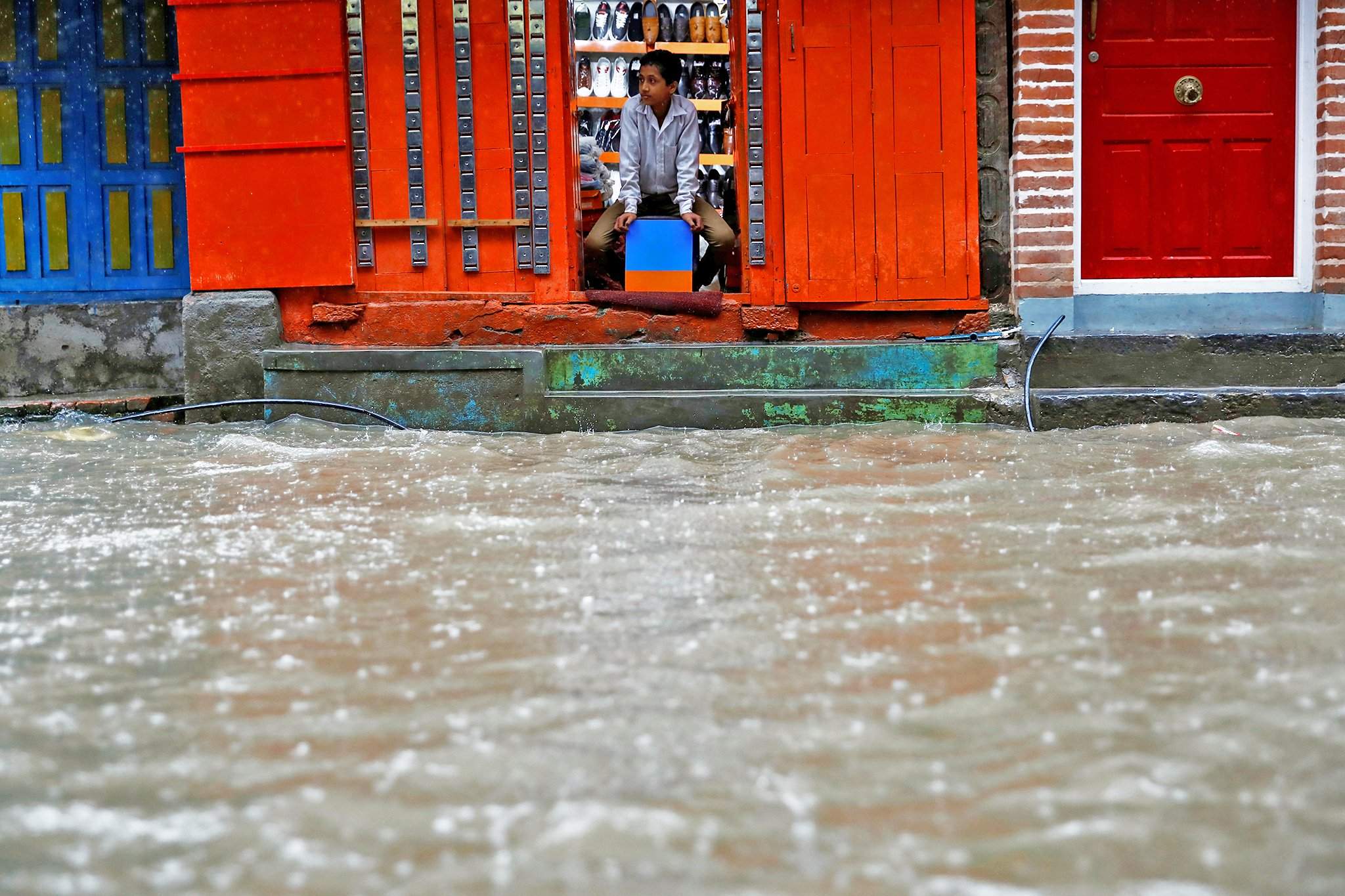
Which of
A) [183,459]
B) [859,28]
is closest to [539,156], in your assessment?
[859,28]

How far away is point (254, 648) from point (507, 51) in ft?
16.9

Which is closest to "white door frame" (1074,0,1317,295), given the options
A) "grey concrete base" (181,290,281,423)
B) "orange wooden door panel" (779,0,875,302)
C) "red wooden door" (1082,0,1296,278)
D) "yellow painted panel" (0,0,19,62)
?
"red wooden door" (1082,0,1296,278)

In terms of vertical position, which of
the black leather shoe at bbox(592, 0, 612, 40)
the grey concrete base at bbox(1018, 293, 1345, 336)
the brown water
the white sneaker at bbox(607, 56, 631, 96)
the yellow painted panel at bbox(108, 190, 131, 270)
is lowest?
the brown water

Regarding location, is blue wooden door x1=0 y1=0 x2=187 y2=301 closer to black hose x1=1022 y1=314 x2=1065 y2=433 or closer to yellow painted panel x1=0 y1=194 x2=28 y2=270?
yellow painted panel x1=0 y1=194 x2=28 y2=270

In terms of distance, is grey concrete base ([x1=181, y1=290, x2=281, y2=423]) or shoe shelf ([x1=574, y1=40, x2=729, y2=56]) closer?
grey concrete base ([x1=181, y1=290, x2=281, y2=423])

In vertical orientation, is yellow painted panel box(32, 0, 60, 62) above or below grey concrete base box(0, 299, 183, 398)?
above

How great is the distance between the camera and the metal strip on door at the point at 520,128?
7.41m

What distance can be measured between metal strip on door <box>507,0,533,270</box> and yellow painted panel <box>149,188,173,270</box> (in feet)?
7.80

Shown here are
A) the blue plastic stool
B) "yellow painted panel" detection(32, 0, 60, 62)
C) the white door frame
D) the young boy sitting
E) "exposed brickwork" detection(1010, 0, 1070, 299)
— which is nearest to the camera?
"exposed brickwork" detection(1010, 0, 1070, 299)

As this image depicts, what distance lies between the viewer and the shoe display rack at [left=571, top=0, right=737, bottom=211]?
361 inches

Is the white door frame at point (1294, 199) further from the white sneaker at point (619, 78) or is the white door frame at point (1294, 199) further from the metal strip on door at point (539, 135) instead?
the white sneaker at point (619, 78)

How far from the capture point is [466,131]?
746cm

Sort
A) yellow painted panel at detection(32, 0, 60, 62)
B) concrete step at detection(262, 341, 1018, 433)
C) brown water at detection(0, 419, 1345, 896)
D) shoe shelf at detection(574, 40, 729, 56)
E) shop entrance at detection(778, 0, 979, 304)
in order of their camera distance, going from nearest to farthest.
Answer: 1. brown water at detection(0, 419, 1345, 896)
2. concrete step at detection(262, 341, 1018, 433)
3. shop entrance at detection(778, 0, 979, 304)
4. yellow painted panel at detection(32, 0, 60, 62)
5. shoe shelf at detection(574, 40, 729, 56)

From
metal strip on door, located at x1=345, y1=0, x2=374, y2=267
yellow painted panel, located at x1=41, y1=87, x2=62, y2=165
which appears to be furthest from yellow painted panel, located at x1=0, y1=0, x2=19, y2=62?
metal strip on door, located at x1=345, y1=0, x2=374, y2=267
